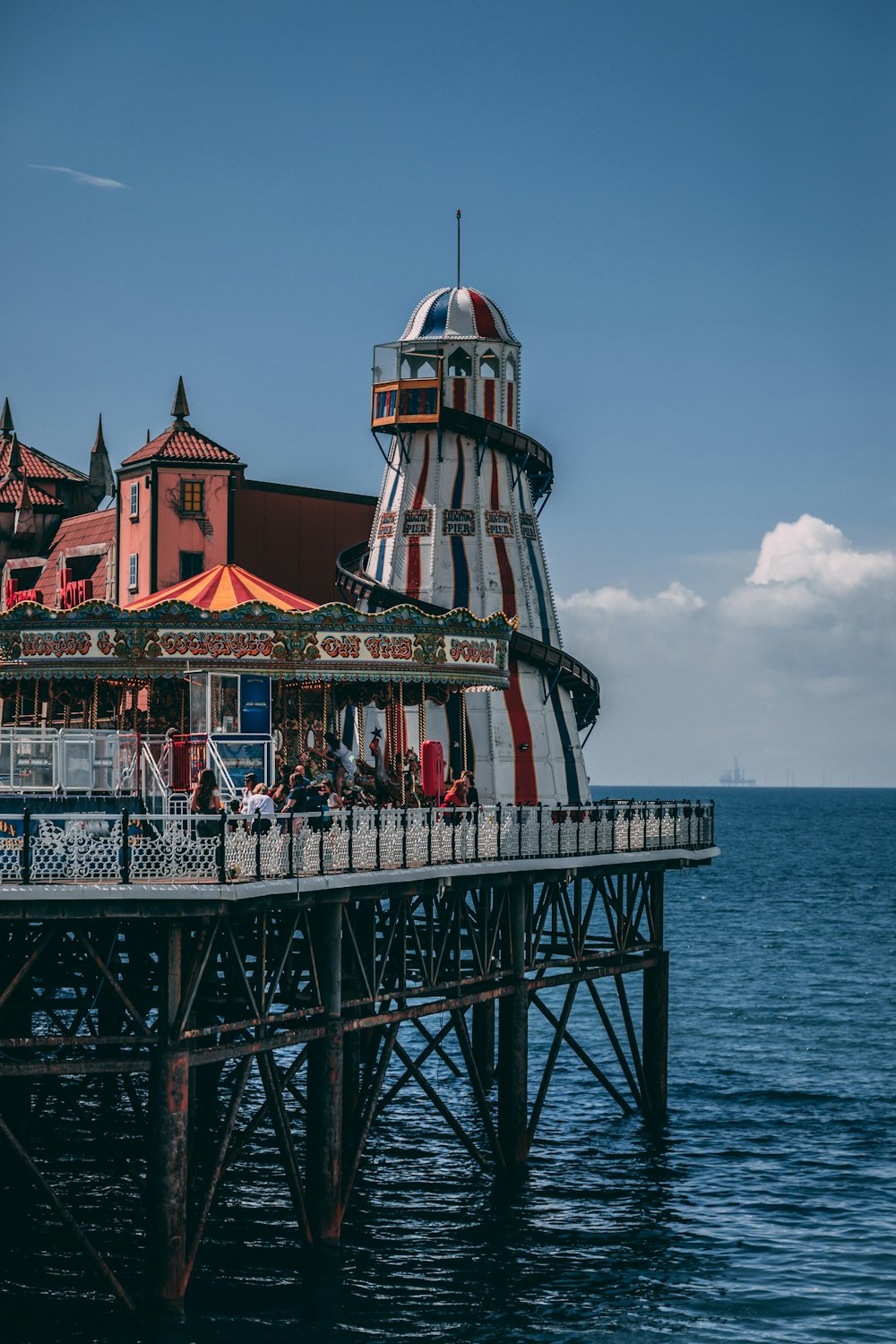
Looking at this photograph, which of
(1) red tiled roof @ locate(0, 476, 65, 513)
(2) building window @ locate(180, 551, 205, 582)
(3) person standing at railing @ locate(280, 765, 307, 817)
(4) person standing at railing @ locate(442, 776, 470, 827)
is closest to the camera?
(3) person standing at railing @ locate(280, 765, 307, 817)

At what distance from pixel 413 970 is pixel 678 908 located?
83.6 metres

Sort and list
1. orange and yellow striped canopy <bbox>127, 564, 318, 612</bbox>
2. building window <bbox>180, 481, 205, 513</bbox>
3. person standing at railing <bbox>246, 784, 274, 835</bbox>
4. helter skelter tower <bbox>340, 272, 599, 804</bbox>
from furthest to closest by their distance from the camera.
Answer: building window <bbox>180, 481, 205, 513</bbox>, helter skelter tower <bbox>340, 272, 599, 804</bbox>, orange and yellow striped canopy <bbox>127, 564, 318, 612</bbox>, person standing at railing <bbox>246, 784, 274, 835</bbox>

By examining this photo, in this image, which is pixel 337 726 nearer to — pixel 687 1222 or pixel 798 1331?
pixel 687 1222

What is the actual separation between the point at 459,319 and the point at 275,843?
32805 millimetres

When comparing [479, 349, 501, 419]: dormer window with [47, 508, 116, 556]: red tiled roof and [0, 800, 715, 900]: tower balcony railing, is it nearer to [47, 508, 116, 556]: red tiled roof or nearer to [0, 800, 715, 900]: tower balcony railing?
[47, 508, 116, 556]: red tiled roof

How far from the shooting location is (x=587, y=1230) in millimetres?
34906

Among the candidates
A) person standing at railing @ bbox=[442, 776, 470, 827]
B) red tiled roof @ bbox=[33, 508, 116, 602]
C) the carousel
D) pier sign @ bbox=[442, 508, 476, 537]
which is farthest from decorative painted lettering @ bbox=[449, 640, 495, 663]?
red tiled roof @ bbox=[33, 508, 116, 602]

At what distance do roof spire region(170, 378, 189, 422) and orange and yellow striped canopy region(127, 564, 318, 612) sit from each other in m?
22.7

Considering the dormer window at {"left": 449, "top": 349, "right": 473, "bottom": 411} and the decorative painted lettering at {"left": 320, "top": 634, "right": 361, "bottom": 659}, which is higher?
the dormer window at {"left": 449, "top": 349, "right": 473, "bottom": 411}

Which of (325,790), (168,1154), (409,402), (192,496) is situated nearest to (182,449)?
(192,496)

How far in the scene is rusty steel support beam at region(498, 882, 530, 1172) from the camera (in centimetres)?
3775

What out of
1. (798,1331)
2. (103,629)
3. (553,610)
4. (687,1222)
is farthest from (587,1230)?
(553,610)

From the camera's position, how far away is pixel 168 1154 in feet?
85.5

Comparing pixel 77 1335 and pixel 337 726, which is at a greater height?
pixel 337 726
